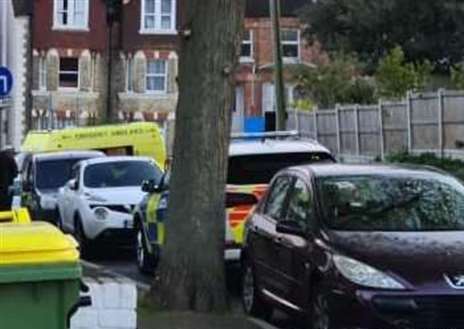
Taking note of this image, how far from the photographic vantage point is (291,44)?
196 feet

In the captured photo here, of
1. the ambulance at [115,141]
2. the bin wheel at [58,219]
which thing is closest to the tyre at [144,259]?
the bin wheel at [58,219]

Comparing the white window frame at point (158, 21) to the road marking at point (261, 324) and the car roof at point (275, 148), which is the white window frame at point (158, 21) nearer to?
the car roof at point (275, 148)

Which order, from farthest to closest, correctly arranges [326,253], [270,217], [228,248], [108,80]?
[108,80]
[228,248]
[270,217]
[326,253]

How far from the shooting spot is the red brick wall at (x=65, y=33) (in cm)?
5700

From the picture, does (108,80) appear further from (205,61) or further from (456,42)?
(205,61)

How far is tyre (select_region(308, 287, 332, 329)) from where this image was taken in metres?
8.84

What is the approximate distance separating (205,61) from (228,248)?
2.64 meters

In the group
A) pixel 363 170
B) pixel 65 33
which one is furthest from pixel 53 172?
pixel 65 33

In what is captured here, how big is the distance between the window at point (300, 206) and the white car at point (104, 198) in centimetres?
741

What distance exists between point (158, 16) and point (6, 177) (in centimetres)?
4163

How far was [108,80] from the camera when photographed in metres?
56.0

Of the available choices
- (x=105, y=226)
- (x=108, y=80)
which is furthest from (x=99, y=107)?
(x=105, y=226)

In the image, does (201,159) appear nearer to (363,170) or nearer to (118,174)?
(363,170)

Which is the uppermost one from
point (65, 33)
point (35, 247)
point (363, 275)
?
point (65, 33)
